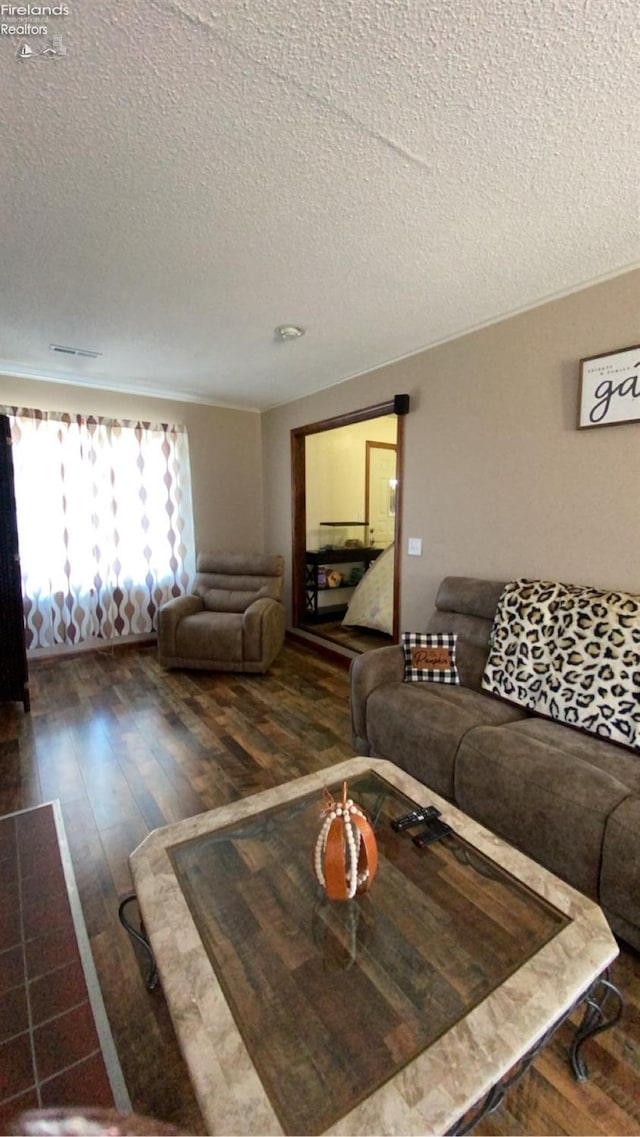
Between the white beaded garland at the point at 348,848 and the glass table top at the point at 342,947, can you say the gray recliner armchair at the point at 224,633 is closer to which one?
the glass table top at the point at 342,947

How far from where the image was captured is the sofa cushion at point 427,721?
73.4 inches

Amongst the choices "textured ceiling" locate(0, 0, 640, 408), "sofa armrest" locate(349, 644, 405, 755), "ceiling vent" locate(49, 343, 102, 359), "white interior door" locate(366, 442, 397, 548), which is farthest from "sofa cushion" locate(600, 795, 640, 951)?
"white interior door" locate(366, 442, 397, 548)

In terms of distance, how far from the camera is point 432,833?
4.14 feet

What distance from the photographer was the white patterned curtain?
12.0 ft

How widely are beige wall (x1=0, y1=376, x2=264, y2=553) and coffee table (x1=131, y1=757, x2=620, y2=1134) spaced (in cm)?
366

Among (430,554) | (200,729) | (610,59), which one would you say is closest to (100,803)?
(200,729)

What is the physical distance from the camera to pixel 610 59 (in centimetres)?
104

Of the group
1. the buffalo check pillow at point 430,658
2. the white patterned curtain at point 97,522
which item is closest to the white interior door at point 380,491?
the white patterned curtain at point 97,522

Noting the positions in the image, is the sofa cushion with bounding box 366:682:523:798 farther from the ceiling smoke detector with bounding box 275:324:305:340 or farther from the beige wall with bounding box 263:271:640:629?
the ceiling smoke detector with bounding box 275:324:305:340

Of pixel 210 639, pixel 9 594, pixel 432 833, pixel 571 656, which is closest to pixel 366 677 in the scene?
pixel 571 656

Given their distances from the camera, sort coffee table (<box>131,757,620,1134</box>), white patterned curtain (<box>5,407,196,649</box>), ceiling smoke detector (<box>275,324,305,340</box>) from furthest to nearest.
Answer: white patterned curtain (<box>5,407,196,649</box>) < ceiling smoke detector (<box>275,324,305,340</box>) < coffee table (<box>131,757,620,1134</box>)

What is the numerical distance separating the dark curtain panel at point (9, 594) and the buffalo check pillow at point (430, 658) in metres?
2.46

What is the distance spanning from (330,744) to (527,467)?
190 cm

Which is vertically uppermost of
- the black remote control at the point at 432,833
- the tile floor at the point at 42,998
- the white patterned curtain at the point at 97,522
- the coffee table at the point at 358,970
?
the white patterned curtain at the point at 97,522
